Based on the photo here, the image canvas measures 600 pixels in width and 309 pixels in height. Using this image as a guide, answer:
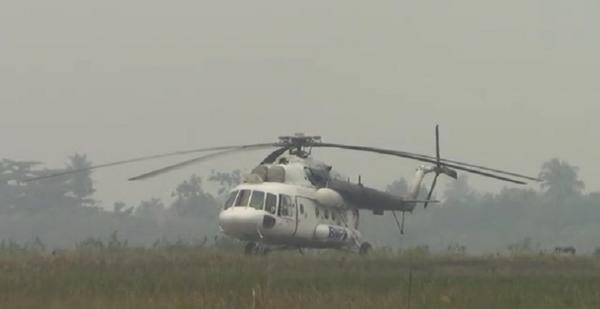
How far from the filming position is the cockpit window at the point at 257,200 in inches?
1131

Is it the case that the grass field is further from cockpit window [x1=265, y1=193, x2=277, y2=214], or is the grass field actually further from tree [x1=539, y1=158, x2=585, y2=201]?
tree [x1=539, y1=158, x2=585, y2=201]

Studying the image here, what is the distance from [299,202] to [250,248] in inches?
70.2

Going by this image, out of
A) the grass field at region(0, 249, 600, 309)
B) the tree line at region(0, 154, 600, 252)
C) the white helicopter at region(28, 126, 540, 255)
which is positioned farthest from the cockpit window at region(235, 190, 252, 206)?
the tree line at region(0, 154, 600, 252)

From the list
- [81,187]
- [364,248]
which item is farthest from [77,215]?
[364,248]

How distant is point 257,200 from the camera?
28859 mm

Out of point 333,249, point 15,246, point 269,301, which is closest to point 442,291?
point 269,301

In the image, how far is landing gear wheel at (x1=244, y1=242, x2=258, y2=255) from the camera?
96.0 ft

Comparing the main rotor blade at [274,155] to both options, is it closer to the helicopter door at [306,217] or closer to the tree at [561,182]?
the helicopter door at [306,217]

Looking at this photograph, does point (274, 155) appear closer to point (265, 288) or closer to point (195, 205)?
point (265, 288)

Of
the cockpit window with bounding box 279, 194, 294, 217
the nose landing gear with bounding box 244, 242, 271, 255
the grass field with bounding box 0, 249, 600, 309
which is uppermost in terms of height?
the cockpit window with bounding box 279, 194, 294, 217

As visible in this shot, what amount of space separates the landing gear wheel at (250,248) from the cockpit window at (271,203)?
1188 millimetres

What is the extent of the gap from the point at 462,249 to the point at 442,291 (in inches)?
916

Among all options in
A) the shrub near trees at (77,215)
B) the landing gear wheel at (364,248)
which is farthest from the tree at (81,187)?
the landing gear wheel at (364,248)

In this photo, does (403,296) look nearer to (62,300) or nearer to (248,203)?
(62,300)
